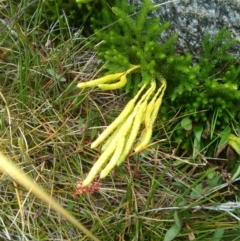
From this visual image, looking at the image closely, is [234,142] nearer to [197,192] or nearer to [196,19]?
[197,192]

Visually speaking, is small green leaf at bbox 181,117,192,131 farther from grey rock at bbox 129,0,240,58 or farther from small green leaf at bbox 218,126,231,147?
grey rock at bbox 129,0,240,58

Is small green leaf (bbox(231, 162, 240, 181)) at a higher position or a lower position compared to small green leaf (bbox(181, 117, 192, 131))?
lower

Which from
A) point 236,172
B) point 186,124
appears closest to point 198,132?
point 186,124

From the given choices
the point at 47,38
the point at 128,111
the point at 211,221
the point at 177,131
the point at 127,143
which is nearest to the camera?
the point at 127,143

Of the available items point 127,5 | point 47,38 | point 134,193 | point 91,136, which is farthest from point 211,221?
point 47,38

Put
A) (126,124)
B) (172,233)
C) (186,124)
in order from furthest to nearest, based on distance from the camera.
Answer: (186,124) → (172,233) → (126,124)

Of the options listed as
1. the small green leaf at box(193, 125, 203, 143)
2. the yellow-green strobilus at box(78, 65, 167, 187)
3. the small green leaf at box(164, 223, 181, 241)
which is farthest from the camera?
the small green leaf at box(193, 125, 203, 143)

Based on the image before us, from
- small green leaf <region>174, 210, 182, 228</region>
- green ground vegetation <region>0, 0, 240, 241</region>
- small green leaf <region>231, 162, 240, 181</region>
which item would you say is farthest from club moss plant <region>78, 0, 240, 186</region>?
small green leaf <region>174, 210, 182, 228</region>

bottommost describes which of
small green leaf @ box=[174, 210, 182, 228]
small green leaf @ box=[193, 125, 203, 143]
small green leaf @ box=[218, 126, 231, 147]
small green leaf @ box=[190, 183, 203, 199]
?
small green leaf @ box=[174, 210, 182, 228]

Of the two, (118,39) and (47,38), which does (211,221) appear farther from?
(47,38)
